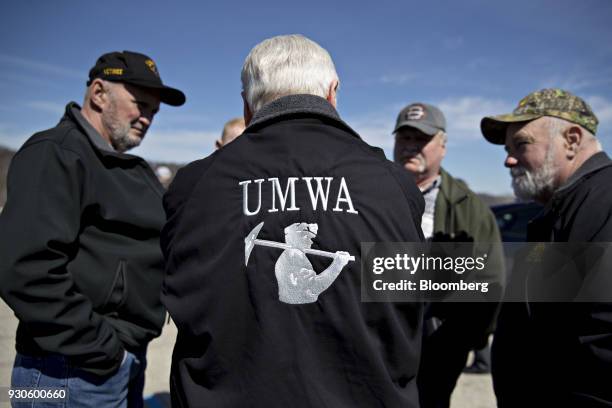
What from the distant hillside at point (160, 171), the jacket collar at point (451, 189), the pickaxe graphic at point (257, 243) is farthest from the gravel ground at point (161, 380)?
the distant hillside at point (160, 171)

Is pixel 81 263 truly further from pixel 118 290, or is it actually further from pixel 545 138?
pixel 545 138

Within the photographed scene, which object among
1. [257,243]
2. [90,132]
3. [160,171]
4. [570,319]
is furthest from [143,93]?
[160,171]

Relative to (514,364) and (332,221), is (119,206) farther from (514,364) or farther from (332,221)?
(514,364)

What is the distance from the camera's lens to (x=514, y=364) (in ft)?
7.57

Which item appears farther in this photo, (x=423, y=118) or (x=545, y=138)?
(x=423, y=118)

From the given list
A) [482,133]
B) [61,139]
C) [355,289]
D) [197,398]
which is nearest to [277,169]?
[355,289]

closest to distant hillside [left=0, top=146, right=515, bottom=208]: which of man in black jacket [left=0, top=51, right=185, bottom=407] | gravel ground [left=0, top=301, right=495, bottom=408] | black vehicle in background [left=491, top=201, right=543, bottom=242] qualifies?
gravel ground [left=0, top=301, right=495, bottom=408]

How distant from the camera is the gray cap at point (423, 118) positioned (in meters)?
3.52

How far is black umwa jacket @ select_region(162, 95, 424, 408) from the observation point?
4.26 feet

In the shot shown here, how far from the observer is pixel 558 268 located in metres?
2.05

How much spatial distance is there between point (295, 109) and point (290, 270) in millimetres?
473

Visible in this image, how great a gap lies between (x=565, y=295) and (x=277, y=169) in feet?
4.61

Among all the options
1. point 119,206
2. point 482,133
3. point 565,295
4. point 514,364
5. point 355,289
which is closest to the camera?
point 355,289

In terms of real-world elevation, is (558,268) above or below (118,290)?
above
